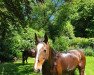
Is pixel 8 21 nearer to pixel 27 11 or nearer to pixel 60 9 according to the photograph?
pixel 27 11

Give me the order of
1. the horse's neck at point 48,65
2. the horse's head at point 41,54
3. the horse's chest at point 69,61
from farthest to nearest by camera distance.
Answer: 1. the horse's chest at point 69,61
2. the horse's neck at point 48,65
3. the horse's head at point 41,54

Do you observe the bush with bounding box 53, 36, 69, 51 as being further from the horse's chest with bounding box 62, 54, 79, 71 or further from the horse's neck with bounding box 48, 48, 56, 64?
the horse's neck with bounding box 48, 48, 56, 64

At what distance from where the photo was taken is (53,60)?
29.4ft

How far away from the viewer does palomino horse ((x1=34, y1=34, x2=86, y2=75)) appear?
25.1ft

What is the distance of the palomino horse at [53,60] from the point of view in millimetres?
7660

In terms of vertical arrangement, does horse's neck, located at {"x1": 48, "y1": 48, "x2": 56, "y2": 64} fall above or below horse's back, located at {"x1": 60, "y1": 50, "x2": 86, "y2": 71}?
above

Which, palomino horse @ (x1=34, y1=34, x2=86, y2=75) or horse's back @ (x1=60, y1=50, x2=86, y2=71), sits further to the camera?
horse's back @ (x1=60, y1=50, x2=86, y2=71)

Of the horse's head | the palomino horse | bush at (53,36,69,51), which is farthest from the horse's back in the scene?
bush at (53,36,69,51)

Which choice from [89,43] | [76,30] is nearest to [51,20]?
[89,43]

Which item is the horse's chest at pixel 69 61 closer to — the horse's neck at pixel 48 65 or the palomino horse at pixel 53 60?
the palomino horse at pixel 53 60

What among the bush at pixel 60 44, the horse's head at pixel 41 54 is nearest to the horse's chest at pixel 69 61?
→ the horse's head at pixel 41 54

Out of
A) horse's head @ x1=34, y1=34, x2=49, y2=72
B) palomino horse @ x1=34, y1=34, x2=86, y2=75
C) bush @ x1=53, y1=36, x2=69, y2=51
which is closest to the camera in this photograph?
horse's head @ x1=34, y1=34, x2=49, y2=72

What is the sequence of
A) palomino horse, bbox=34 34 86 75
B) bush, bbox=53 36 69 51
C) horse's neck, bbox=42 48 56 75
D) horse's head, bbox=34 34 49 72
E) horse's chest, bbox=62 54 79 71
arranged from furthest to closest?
1. bush, bbox=53 36 69 51
2. horse's chest, bbox=62 54 79 71
3. horse's neck, bbox=42 48 56 75
4. palomino horse, bbox=34 34 86 75
5. horse's head, bbox=34 34 49 72

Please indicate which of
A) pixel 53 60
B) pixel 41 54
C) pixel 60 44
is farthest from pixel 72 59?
pixel 60 44
